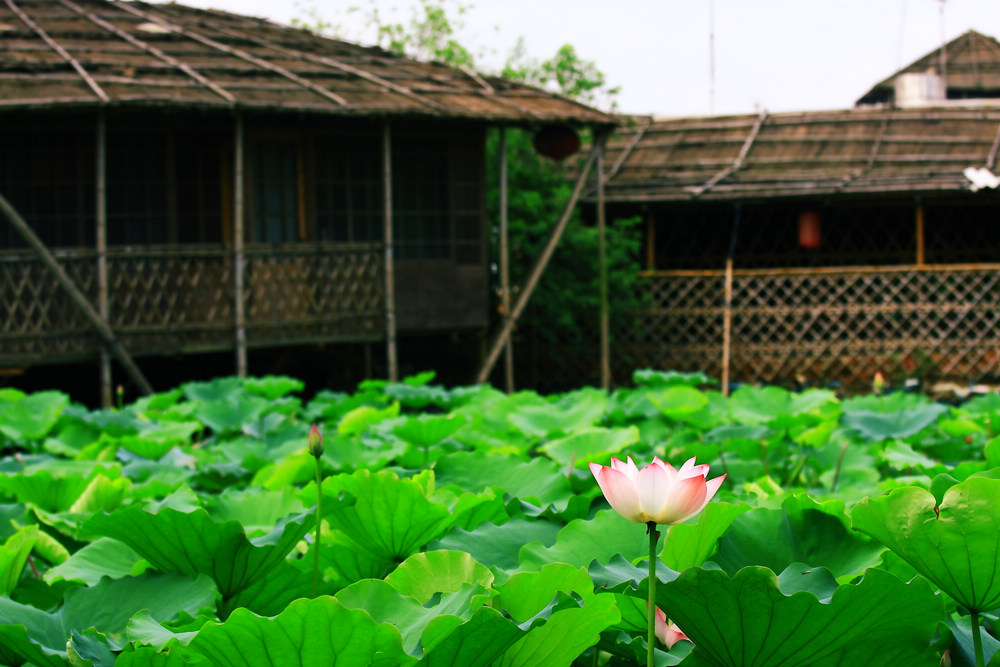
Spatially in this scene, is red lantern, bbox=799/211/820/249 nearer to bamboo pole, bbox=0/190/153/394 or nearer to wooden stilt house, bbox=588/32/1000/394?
wooden stilt house, bbox=588/32/1000/394

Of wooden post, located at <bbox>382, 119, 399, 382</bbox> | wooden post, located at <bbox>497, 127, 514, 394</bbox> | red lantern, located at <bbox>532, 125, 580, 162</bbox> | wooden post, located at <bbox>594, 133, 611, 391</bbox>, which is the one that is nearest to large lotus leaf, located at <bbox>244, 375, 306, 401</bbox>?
wooden post, located at <bbox>382, 119, 399, 382</bbox>

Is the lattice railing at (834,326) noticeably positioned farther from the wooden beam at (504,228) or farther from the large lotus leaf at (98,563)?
the large lotus leaf at (98,563)

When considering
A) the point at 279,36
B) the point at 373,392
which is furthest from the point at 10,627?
the point at 279,36

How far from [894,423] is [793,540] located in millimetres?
2072

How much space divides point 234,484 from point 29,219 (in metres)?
8.56

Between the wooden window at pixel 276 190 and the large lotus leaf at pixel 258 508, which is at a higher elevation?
the wooden window at pixel 276 190

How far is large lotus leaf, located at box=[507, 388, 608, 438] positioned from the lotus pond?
0.57m

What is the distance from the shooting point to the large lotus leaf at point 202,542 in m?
1.50

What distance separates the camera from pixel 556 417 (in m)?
3.51

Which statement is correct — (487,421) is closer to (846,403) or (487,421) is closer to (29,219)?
(846,403)

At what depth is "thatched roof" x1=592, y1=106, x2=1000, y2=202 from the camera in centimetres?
1348

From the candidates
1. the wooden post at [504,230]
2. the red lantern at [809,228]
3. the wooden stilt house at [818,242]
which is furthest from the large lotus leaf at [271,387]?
the red lantern at [809,228]

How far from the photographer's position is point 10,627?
1.20m

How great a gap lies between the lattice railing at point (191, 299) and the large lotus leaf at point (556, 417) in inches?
249
